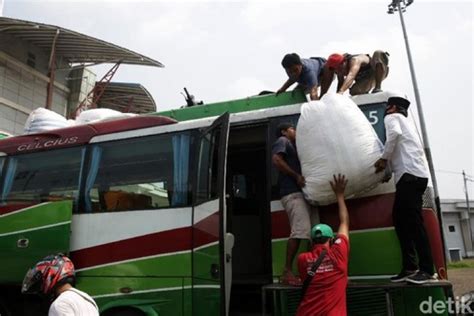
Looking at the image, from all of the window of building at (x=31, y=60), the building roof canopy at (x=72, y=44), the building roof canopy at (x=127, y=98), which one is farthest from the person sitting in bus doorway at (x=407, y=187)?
the window of building at (x=31, y=60)

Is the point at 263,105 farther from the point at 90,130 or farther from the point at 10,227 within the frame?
the point at 10,227

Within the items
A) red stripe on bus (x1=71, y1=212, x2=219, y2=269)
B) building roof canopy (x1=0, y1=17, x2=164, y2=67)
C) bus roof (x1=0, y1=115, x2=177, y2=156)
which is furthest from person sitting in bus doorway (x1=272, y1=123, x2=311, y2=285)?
building roof canopy (x1=0, y1=17, x2=164, y2=67)

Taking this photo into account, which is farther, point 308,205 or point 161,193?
point 161,193

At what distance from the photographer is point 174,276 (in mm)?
4414

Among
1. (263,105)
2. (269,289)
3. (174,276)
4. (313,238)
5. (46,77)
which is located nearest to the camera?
(313,238)

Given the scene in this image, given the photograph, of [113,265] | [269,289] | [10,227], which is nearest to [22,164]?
[10,227]

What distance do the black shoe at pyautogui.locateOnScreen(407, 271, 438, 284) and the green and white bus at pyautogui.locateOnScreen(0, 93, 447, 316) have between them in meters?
0.11

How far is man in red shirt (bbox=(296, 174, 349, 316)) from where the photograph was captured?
3420mm

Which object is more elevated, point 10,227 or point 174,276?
point 10,227

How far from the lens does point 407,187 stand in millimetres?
3824

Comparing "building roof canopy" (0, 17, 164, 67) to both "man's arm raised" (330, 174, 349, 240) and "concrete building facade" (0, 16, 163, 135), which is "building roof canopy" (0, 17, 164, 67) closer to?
"concrete building facade" (0, 16, 163, 135)

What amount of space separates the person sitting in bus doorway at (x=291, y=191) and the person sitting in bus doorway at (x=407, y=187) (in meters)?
0.77

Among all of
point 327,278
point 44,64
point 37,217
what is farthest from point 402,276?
point 44,64

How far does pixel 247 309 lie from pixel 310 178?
82.5 inches
